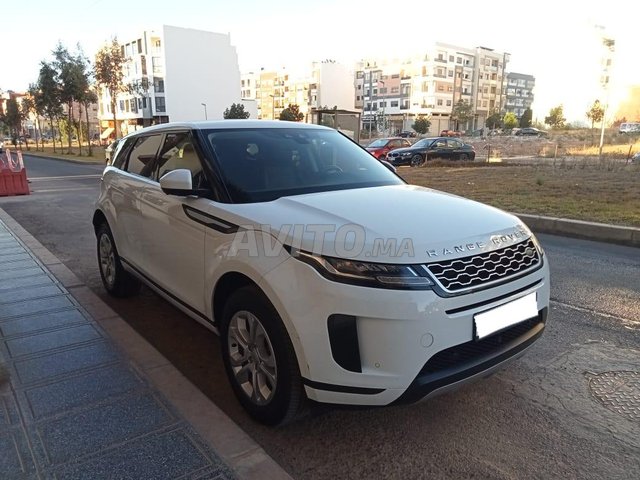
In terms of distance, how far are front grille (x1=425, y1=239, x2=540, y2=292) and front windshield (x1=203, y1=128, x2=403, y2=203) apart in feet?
3.85

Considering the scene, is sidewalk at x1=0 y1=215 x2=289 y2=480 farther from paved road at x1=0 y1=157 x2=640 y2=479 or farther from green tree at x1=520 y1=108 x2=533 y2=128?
green tree at x1=520 y1=108 x2=533 y2=128

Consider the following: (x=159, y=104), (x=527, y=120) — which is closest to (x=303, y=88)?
(x=159, y=104)

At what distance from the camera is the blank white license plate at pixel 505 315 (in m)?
2.34

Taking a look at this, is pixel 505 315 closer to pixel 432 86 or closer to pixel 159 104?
pixel 159 104

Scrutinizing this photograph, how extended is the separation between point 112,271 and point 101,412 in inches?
86.2

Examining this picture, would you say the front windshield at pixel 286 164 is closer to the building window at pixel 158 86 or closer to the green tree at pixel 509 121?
the building window at pixel 158 86

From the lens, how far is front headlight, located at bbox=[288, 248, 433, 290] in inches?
85.4

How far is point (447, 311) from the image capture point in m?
2.21

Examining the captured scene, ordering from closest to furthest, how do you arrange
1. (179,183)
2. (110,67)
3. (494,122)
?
(179,183)
(110,67)
(494,122)

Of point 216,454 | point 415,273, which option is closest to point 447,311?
point 415,273

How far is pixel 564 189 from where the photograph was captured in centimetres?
1166

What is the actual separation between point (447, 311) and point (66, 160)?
33508mm

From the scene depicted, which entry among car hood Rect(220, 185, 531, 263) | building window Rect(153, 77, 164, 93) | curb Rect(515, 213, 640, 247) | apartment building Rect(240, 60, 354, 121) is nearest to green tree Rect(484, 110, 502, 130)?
apartment building Rect(240, 60, 354, 121)

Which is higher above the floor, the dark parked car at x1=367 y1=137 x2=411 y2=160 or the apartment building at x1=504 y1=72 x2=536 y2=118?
the apartment building at x1=504 y1=72 x2=536 y2=118
